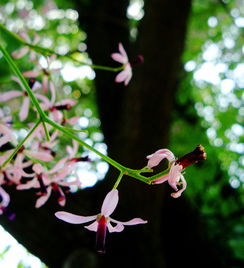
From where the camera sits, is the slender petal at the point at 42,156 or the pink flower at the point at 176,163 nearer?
the pink flower at the point at 176,163

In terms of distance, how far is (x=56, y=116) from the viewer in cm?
81

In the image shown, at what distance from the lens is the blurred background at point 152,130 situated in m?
1.28

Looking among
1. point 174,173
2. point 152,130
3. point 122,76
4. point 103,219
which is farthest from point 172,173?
point 152,130

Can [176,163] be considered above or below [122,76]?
below

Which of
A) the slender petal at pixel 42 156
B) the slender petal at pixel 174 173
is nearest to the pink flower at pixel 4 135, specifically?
the slender petal at pixel 42 156

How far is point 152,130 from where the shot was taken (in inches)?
56.4

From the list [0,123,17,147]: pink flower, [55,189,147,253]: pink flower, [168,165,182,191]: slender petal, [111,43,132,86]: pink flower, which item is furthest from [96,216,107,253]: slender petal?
[111,43,132,86]: pink flower

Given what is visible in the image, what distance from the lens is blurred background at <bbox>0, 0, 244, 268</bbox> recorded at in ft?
4.20

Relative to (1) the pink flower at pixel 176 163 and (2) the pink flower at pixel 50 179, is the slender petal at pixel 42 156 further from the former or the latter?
(1) the pink flower at pixel 176 163

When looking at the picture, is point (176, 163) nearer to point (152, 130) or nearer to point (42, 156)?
point (42, 156)

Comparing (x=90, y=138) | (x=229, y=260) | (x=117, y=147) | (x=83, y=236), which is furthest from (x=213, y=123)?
(x=83, y=236)

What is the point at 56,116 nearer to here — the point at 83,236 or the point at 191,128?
the point at 83,236

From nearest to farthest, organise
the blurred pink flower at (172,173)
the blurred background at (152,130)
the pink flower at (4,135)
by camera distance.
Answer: the blurred pink flower at (172,173)
the pink flower at (4,135)
the blurred background at (152,130)

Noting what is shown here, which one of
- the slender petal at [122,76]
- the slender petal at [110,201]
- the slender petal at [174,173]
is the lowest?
the slender petal at [110,201]
